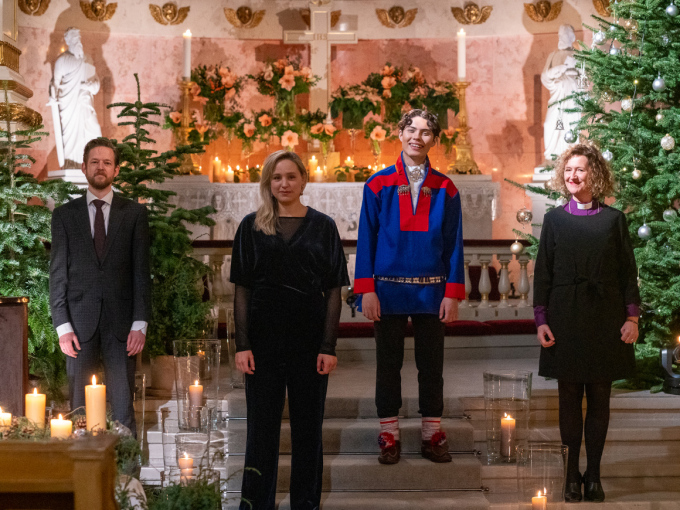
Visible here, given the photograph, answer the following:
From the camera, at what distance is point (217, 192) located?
8305 mm

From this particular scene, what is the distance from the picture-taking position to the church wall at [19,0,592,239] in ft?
31.1

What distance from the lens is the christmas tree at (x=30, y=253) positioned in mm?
4438

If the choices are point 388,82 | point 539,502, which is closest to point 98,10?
point 388,82

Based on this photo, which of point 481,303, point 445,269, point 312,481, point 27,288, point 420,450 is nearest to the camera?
point 312,481

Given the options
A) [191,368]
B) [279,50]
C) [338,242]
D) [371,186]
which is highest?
[279,50]

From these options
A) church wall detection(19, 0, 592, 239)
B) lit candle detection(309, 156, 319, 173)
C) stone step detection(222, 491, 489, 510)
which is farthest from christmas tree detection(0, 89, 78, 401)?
church wall detection(19, 0, 592, 239)

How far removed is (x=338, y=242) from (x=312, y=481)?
3.37 ft

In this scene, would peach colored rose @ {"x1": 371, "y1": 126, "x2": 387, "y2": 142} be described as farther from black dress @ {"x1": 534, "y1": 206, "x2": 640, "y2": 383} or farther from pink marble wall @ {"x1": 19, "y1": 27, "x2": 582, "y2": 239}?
black dress @ {"x1": 534, "y1": 206, "x2": 640, "y2": 383}

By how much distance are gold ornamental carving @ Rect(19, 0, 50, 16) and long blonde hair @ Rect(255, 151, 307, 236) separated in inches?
266

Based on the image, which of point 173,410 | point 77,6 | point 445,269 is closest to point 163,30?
point 77,6

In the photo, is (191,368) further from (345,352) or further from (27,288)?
(345,352)

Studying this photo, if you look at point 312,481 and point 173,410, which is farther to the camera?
point 173,410

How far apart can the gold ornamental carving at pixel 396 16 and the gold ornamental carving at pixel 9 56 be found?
4374mm

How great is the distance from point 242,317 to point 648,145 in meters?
3.03
